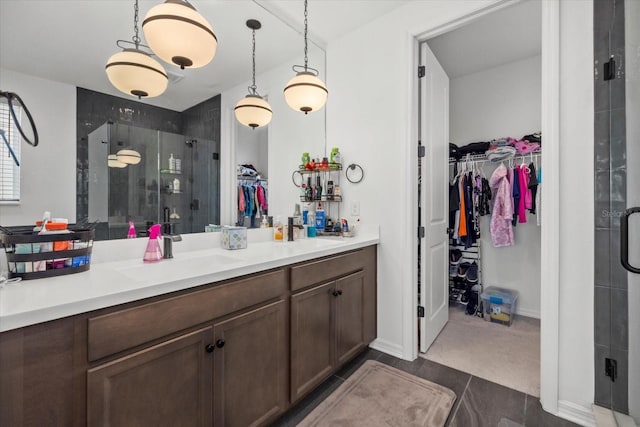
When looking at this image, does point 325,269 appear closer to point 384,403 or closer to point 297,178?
point 384,403

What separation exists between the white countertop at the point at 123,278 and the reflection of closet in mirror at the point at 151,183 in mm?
105

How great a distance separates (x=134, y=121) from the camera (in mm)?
1461

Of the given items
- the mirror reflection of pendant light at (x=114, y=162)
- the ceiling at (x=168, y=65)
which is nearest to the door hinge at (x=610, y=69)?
the ceiling at (x=168, y=65)

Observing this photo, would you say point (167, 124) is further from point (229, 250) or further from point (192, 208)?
point (229, 250)

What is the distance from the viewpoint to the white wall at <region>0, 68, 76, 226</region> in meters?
1.16

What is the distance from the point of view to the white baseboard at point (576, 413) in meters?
1.49

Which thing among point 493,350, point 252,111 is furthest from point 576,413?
point 252,111

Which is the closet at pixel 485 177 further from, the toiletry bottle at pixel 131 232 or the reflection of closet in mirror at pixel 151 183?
the toiletry bottle at pixel 131 232

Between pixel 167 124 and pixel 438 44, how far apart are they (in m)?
2.63

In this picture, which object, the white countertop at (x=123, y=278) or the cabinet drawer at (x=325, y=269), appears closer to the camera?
the white countertop at (x=123, y=278)

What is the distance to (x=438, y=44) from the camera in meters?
2.82

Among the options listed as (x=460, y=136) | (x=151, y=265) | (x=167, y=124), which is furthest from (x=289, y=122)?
(x=460, y=136)

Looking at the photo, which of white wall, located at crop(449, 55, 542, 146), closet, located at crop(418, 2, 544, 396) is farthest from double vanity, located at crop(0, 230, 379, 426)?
white wall, located at crop(449, 55, 542, 146)

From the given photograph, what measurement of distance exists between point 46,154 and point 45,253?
0.46 m
